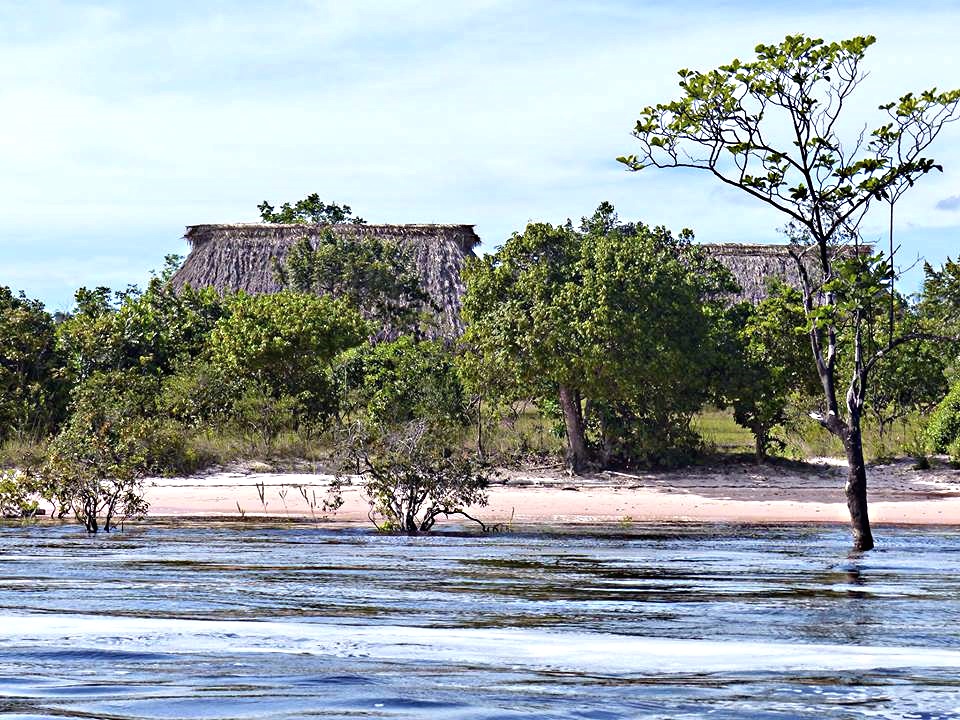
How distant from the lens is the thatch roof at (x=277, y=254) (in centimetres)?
6538

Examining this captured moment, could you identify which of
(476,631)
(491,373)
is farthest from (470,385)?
(476,631)

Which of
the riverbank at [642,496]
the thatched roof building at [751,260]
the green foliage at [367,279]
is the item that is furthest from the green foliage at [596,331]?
the thatched roof building at [751,260]

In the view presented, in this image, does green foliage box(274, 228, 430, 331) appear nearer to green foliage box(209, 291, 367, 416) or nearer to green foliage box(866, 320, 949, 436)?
green foliage box(209, 291, 367, 416)

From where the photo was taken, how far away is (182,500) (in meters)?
27.4

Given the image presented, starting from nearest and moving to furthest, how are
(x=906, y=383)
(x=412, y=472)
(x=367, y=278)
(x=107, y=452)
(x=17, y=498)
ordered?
(x=412, y=472)
(x=107, y=452)
(x=17, y=498)
(x=906, y=383)
(x=367, y=278)

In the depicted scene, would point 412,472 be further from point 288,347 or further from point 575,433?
point 288,347

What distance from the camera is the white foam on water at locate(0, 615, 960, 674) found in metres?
9.49

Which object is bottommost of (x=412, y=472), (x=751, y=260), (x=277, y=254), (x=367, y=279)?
(x=412, y=472)

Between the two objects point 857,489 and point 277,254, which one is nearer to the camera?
point 857,489

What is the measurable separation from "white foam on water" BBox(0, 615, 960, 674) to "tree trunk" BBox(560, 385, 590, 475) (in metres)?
19.5

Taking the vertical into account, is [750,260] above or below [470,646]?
above

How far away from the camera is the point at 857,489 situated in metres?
16.5

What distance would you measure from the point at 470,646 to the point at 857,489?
7762 mm

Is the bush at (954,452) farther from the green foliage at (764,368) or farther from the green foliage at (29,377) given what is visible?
the green foliage at (29,377)
